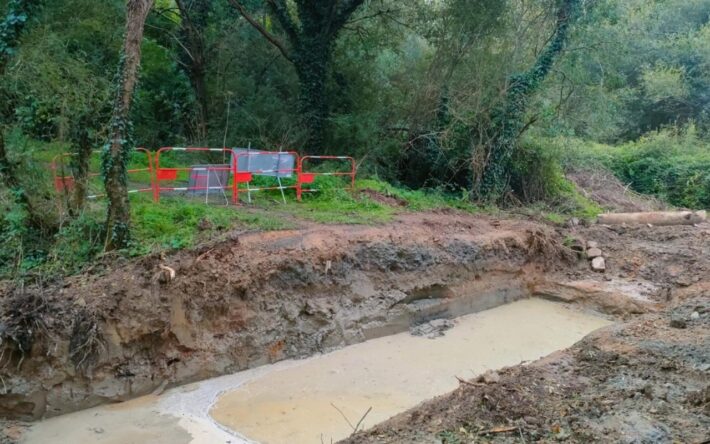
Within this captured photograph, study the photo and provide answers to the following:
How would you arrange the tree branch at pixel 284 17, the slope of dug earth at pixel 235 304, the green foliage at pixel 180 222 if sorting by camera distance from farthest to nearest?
the tree branch at pixel 284 17
the green foliage at pixel 180 222
the slope of dug earth at pixel 235 304

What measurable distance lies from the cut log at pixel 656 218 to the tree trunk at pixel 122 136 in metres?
11.9

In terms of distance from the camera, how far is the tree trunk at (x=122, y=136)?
7.68m

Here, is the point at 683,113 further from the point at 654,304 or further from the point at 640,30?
the point at 654,304

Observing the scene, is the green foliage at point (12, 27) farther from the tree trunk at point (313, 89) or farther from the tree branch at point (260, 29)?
the tree trunk at point (313, 89)

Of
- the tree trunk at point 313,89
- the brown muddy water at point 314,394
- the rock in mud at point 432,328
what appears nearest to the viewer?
the brown muddy water at point 314,394

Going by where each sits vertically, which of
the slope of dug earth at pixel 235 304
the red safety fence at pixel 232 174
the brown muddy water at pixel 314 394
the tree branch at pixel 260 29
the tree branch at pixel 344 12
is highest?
the tree branch at pixel 344 12

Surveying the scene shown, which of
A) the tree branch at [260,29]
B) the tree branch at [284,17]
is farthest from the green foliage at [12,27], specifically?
the tree branch at [284,17]

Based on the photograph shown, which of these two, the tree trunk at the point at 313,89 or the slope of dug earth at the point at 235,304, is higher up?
the tree trunk at the point at 313,89

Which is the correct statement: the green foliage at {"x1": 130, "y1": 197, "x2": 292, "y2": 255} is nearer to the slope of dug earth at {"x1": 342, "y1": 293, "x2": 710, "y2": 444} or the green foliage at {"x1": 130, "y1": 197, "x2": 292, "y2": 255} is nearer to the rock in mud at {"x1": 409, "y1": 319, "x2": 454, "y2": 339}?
the rock in mud at {"x1": 409, "y1": 319, "x2": 454, "y2": 339}

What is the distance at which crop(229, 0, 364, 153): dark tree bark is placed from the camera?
49.6 ft

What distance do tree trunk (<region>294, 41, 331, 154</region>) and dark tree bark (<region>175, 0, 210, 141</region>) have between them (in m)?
2.97

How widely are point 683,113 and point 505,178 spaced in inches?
685

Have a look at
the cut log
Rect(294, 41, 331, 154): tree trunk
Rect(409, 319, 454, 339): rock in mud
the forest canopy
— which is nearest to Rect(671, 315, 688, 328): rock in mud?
Rect(409, 319, 454, 339): rock in mud

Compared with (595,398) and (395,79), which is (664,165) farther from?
(595,398)
